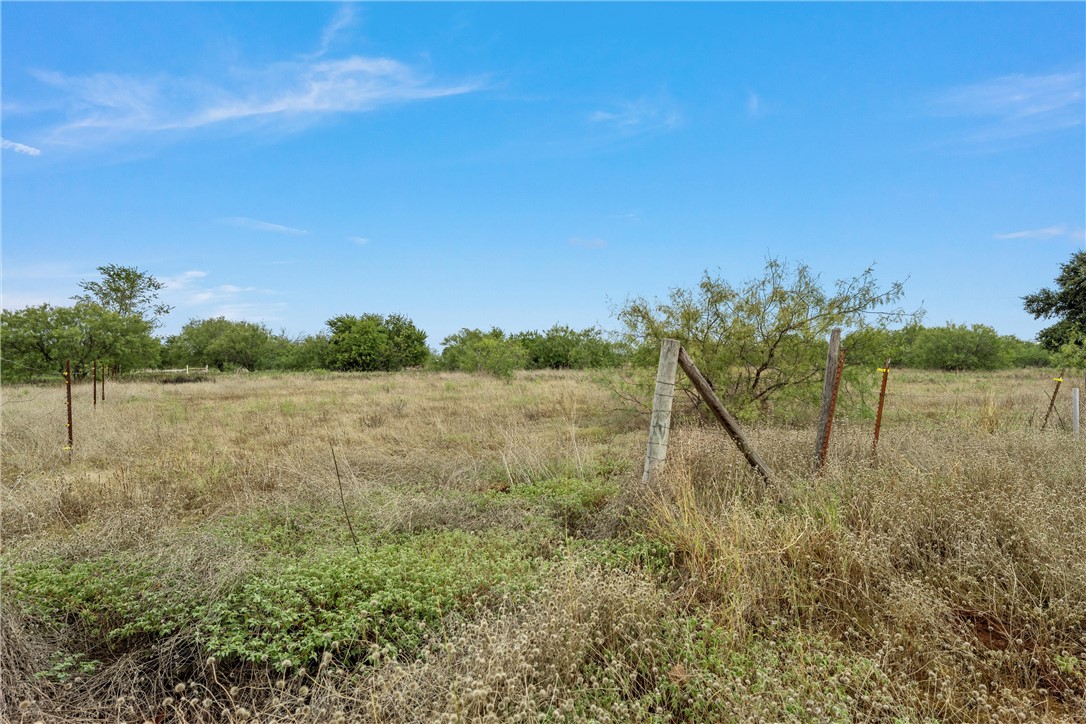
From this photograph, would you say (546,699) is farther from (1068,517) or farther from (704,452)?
(1068,517)

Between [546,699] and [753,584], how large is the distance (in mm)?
1635

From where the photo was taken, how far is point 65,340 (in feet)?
100

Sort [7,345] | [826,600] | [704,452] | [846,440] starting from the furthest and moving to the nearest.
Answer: [7,345] < [846,440] < [704,452] < [826,600]

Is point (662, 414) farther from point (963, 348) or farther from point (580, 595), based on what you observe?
point (963, 348)

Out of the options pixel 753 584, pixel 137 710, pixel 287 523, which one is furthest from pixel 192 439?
pixel 753 584

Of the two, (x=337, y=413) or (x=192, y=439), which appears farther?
(x=337, y=413)

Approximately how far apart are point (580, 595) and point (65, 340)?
38027 mm

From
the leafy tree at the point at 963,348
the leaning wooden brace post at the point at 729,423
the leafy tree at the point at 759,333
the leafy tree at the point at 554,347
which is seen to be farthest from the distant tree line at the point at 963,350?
the leaning wooden brace post at the point at 729,423

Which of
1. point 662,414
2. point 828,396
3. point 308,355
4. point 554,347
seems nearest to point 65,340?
point 308,355

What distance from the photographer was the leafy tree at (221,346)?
5322cm

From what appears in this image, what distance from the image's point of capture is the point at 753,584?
3609 mm

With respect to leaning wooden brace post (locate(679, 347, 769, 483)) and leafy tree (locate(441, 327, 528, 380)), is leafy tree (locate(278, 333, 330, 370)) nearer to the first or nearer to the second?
leafy tree (locate(441, 327, 528, 380))

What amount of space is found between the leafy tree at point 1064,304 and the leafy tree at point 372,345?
1572 inches

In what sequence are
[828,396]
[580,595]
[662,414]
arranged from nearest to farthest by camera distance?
[580,595], [662,414], [828,396]
